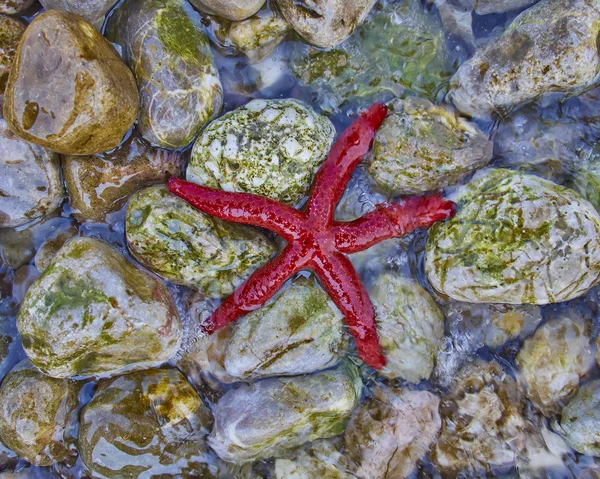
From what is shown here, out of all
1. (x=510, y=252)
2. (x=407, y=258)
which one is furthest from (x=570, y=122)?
(x=407, y=258)

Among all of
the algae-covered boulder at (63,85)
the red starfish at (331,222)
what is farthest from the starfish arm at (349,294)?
the algae-covered boulder at (63,85)

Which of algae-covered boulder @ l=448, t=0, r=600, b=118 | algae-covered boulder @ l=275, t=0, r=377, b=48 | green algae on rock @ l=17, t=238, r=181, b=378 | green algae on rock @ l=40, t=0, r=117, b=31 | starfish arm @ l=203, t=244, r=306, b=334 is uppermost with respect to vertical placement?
green algae on rock @ l=40, t=0, r=117, b=31

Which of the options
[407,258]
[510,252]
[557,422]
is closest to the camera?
[510,252]

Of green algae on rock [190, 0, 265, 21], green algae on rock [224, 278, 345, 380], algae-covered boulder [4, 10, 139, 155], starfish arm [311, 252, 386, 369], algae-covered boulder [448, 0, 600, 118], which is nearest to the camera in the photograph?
algae-covered boulder [4, 10, 139, 155]

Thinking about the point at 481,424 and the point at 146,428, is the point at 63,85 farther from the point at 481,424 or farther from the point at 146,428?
the point at 481,424

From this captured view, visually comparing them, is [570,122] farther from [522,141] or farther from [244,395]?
[244,395]

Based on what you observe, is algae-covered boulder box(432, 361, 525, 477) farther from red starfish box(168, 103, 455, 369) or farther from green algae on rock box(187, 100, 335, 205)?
green algae on rock box(187, 100, 335, 205)

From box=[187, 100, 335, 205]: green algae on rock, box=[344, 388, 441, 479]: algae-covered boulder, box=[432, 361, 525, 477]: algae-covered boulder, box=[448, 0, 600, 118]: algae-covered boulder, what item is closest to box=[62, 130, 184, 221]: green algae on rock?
box=[187, 100, 335, 205]: green algae on rock
